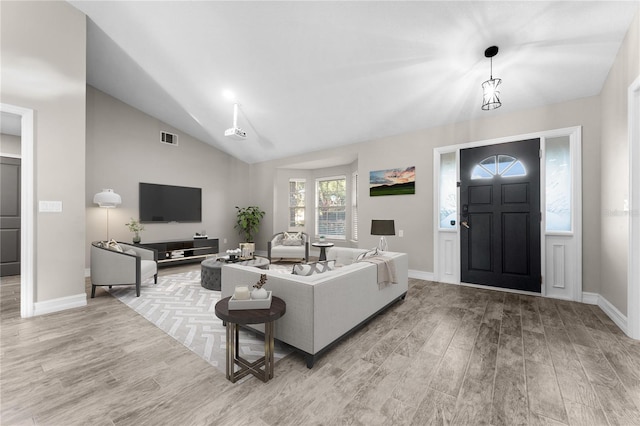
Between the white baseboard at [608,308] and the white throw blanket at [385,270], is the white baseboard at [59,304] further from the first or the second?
the white baseboard at [608,308]

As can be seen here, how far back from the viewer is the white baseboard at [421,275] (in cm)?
456

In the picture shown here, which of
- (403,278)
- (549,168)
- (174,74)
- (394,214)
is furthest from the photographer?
(394,214)

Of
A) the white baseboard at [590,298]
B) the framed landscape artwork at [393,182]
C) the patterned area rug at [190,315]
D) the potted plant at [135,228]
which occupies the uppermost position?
the framed landscape artwork at [393,182]

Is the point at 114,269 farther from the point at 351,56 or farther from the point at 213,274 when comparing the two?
the point at 351,56

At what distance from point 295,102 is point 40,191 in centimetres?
355

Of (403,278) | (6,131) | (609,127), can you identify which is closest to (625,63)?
(609,127)

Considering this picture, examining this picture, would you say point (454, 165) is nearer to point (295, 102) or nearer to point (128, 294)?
point (295, 102)

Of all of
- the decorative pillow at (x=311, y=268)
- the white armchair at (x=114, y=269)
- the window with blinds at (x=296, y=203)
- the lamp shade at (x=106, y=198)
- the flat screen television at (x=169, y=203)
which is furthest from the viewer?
the window with blinds at (x=296, y=203)

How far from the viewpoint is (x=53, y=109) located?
3.11 m

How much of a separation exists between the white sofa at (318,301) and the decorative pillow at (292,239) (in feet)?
11.7

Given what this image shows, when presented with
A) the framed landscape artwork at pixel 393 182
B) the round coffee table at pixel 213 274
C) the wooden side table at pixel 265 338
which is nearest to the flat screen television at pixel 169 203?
the round coffee table at pixel 213 274

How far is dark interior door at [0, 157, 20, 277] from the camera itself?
467 centimetres

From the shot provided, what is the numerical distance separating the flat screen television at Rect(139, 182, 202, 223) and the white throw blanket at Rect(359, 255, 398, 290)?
16.2ft

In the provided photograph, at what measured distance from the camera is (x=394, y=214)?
196 inches
